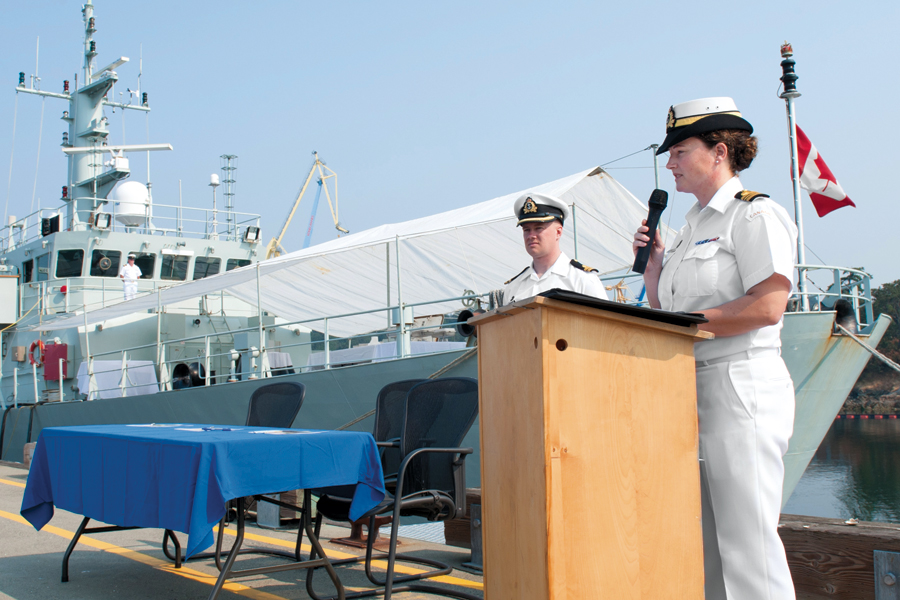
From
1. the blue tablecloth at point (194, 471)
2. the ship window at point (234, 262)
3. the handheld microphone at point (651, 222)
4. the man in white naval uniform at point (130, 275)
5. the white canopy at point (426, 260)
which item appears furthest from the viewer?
the ship window at point (234, 262)

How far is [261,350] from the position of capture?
874 cm

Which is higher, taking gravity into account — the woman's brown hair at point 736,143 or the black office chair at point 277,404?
the woman's brown hair at point 736,143

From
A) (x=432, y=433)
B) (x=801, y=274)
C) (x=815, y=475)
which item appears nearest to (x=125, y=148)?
(x=801, y=274)

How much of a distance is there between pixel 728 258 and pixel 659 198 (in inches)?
14.5

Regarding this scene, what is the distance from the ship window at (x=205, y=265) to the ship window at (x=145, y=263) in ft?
2.83

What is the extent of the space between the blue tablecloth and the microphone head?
1.49 m

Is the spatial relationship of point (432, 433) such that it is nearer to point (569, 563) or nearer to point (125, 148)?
point (569, 563)

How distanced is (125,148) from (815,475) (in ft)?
92.8

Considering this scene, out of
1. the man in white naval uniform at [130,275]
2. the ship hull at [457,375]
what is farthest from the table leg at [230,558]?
the man in white naval uniform at [130,275]

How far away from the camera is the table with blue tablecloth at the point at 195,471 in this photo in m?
2.62

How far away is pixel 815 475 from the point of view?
30703mm

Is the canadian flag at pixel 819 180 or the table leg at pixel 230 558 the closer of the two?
the table leg at pixel 230 558

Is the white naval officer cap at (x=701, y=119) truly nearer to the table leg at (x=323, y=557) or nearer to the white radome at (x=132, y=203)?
the table leg at (x=323, y=557)

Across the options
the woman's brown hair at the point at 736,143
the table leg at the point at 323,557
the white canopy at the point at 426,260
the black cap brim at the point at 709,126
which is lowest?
the table leg at the point at 323,557
